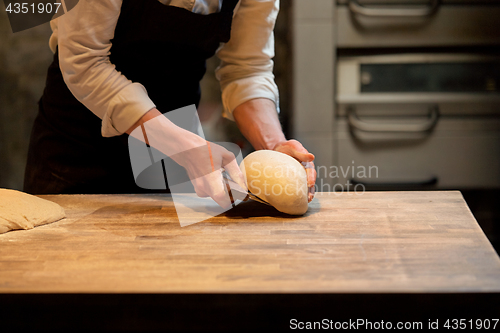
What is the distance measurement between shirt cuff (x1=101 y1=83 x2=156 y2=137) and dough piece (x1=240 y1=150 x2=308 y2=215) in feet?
0.79

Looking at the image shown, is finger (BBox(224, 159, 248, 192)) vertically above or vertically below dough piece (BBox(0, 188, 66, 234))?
above

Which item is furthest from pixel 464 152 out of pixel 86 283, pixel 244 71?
pixel 86 283

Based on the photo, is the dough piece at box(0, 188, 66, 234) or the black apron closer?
the dough piece at box(0, 188, 66, 234)

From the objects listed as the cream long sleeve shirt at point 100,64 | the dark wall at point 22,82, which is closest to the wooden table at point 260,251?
the cream long sleeve shirt at point 100,64

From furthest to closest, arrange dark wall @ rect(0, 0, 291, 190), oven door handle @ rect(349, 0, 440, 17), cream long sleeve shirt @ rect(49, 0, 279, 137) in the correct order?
dark wall @ rect(0, 0, 291, 190), oven door handle @ rect(349, 0, 440, 17), cream long sleeve shirt @ rect(49, 0, 279, 137)

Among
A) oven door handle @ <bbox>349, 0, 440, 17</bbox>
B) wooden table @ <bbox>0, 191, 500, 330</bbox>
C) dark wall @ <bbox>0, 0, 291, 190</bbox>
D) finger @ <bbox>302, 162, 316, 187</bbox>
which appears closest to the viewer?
wooden table @ <bbox>0, 191, 500, 330</bbox>

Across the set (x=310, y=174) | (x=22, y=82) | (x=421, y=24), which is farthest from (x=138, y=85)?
(x=22, y=82)

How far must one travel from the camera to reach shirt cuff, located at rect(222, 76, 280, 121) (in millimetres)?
1104

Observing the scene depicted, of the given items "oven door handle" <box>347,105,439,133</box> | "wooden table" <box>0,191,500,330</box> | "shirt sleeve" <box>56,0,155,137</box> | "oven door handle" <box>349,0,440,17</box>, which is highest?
"oven door handle" <box>349,0,440,17</box>

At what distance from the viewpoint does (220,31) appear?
1.01 metres

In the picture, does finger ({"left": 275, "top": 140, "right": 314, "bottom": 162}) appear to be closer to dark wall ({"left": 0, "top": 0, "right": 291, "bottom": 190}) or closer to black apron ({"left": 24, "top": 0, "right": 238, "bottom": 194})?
black apron ({"left": 24, "top": 0, "right": 238, "bottom": 194})

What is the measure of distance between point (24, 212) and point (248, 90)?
1.90 feet

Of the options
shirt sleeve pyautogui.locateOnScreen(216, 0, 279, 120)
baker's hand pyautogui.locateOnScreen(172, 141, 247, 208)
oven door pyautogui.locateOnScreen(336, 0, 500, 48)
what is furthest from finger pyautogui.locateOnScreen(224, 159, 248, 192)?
oven door pyautogui.locateOnScreen(336, 0, 500, 48)

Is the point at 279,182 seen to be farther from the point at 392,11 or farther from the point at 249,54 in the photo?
the point at 392,11
